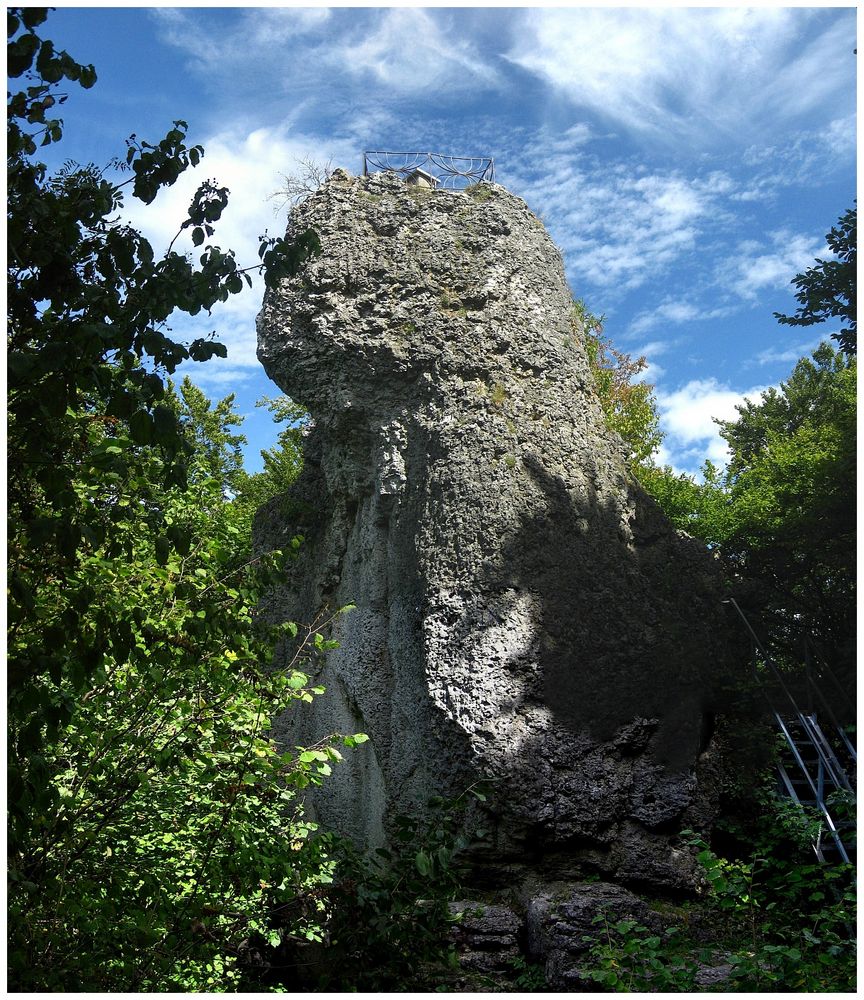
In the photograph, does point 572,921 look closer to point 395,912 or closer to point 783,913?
point 783,913

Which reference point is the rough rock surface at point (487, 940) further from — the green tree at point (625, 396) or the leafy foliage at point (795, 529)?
the green tree at point (625, 396)

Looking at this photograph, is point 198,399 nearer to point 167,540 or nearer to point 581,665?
point 581,665

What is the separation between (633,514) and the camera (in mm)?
8422

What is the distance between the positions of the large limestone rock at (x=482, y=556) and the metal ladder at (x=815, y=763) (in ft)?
2.99

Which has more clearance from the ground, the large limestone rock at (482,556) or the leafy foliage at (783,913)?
the large limestone rock at (482,556)

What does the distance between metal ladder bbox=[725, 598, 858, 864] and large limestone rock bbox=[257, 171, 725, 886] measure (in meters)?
0.91

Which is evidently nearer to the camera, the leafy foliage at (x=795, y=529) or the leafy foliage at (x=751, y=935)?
the leafy foliage at (x=751, y=935)

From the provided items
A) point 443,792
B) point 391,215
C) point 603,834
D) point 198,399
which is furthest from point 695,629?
point 198,399

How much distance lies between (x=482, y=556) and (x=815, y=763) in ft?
12.6

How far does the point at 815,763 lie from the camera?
8.32 m

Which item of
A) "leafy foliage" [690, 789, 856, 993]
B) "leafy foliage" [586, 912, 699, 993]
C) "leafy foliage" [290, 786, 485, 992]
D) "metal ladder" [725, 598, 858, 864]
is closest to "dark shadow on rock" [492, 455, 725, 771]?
"metal ladder" [725, 598, 858, 864]

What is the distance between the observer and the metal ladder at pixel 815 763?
745cm

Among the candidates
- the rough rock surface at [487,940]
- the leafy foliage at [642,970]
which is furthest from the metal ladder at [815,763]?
the leafy foliage at [642,970]

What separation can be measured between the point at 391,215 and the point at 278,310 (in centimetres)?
154
